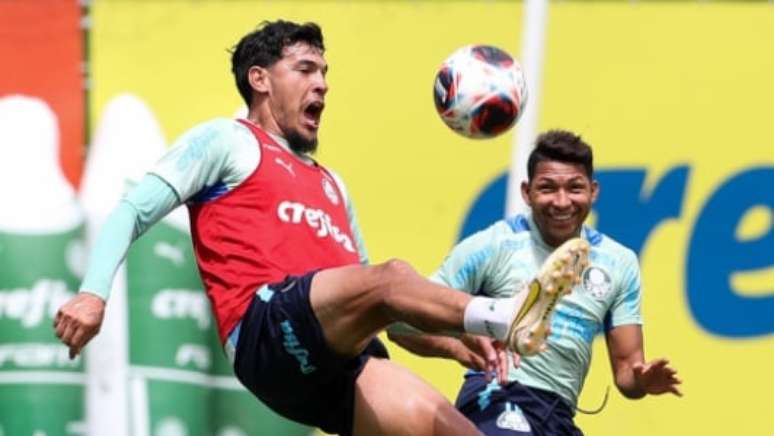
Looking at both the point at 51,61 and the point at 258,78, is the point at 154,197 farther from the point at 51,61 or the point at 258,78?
the point at 51,61

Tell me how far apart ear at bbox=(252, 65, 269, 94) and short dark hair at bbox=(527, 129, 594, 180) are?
1.06m

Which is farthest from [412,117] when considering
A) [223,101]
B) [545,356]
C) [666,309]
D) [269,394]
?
[269,394]

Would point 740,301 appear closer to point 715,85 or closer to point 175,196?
point 715,85

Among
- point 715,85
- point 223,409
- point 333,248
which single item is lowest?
point 223,409

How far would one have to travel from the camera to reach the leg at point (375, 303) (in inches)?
234

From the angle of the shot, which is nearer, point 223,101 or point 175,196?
point 175,196

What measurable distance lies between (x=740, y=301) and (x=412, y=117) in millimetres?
1797

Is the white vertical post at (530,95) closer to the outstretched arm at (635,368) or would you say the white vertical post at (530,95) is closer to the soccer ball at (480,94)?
the soccer ball at (480,94)

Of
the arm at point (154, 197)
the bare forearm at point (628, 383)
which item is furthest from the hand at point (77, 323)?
the bare forearm at point (628, 383)

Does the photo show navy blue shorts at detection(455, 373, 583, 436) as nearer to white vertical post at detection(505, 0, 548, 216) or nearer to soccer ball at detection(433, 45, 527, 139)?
soccer ball at detection(433, 45, 527, 139)

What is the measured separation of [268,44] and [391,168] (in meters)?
2.55

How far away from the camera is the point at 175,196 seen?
665 cm

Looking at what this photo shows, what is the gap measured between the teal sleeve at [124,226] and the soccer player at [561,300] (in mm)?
1060

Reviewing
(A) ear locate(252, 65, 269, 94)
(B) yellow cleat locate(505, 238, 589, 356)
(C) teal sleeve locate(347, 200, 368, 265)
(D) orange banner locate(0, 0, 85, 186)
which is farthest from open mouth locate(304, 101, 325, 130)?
(D) orange banner locate(0, 0, 85, 186)
